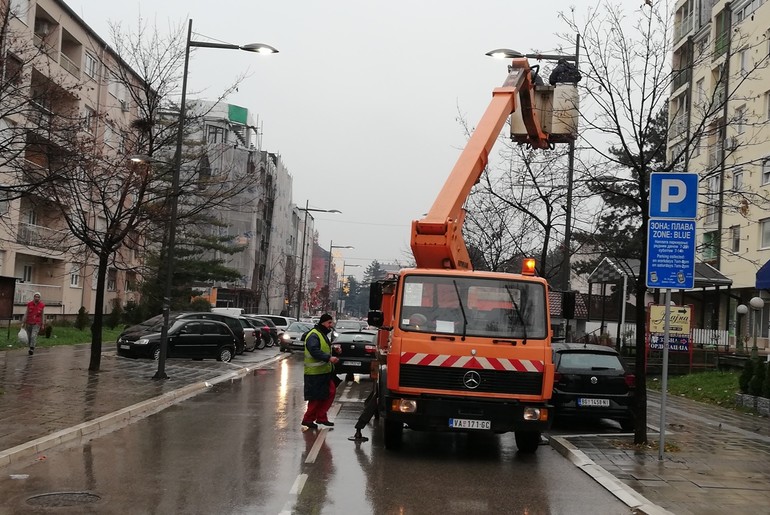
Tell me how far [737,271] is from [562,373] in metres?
28.0

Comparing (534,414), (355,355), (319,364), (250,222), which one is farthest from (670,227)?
(250,222)

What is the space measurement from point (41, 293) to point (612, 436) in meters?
32.9

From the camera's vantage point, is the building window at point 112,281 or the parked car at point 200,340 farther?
the building window at point 112,281

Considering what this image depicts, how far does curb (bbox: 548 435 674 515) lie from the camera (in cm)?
768

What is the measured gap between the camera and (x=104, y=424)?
1188 centimetres

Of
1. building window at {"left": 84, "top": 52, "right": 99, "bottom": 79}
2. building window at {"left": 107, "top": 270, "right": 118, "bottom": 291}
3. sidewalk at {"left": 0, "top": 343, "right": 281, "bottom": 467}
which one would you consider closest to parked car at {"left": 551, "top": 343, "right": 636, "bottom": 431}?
sidewalk at {"left": 0, "top": 343, "right": 281, "bottom": 467}

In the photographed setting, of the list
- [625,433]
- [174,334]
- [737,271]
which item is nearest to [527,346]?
[625,433]

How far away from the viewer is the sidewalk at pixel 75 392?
1059 centimetres

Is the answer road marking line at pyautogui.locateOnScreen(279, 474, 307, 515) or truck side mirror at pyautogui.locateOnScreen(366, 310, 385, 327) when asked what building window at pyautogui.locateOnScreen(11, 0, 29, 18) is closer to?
truck side mirror at pyautogui.locateOnScreen(366, 310, 385, 327)

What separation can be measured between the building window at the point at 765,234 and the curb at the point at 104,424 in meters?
26.6

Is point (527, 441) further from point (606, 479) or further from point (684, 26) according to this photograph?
point (684, 26)

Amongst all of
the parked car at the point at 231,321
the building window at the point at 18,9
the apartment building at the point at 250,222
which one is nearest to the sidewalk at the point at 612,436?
the building window at the point at 18,9

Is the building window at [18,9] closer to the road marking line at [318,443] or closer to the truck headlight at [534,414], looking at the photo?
the road marking line at [318,443]

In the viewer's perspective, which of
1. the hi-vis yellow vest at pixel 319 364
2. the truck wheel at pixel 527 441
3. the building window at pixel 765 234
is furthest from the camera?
the building window at pixel 765 234
